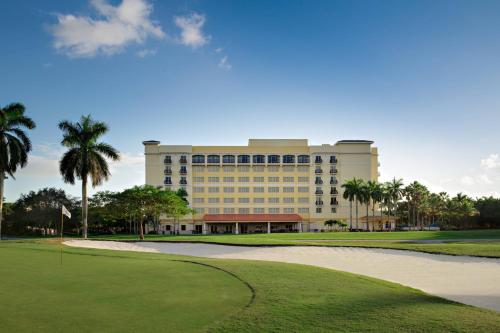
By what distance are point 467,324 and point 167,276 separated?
10.4 metres

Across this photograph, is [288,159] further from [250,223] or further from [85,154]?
[85,154]

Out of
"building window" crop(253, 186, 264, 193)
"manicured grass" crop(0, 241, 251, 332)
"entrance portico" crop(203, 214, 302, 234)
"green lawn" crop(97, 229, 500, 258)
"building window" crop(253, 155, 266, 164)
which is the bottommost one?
"entrance portico" crop(203, 214, 302, 234)

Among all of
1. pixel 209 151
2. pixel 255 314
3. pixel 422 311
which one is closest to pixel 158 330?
pixel 255 314

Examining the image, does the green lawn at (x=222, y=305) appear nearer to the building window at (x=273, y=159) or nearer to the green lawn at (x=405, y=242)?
the green lawn at (x=405, y=242)

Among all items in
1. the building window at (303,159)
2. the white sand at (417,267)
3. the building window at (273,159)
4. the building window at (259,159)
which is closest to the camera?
the white sand at (417,267)

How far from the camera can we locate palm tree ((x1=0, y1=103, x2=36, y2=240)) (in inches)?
1906

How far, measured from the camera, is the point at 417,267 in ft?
74.9

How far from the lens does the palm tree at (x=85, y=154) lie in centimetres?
5194

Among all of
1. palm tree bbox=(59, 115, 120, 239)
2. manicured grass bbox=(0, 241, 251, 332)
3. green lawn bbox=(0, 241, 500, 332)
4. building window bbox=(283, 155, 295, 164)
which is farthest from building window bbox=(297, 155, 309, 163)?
green lawn bbox=(0, 241, 500, 332)

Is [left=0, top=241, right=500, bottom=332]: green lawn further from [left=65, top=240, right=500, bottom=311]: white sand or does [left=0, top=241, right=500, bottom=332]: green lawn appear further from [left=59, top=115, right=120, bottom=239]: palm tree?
[left=59, top=115, right=120, bottom=239]: palm tree

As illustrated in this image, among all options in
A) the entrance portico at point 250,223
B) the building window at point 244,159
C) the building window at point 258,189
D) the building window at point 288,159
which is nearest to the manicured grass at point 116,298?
the entrance portico at point 250,223

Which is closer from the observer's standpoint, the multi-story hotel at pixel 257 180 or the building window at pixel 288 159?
the multi-story hotel at pixel 257 180

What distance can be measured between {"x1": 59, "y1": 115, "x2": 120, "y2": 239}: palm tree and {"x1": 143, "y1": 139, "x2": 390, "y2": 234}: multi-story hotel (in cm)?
5753

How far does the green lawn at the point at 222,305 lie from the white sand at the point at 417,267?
2470 mm
